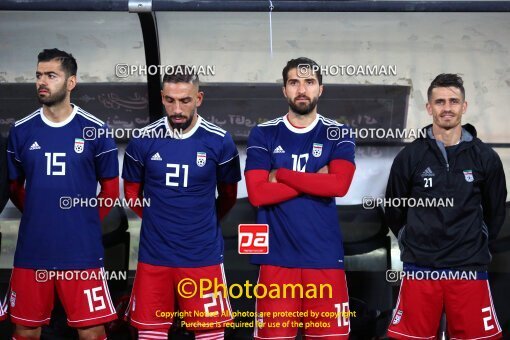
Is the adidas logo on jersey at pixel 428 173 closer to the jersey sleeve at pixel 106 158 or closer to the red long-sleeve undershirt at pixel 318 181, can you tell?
the red long-sleeve undershirt at pixel 318 181

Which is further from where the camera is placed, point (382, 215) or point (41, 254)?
point (382, 215)

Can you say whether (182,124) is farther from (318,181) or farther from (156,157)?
(318,181)

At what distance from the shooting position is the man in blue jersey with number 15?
174 inches

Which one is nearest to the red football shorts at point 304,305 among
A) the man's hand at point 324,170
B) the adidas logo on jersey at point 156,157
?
the man's hand at point 324,170

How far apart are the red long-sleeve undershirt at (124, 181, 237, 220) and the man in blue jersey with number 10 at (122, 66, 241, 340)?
0.09 metres

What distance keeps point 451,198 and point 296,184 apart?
81 cm

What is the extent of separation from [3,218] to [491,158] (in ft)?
9.41

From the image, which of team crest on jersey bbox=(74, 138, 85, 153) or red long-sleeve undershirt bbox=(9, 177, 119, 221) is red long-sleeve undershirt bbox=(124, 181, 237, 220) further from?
team crest on jersey bbox=(74, 138, 85, 153)

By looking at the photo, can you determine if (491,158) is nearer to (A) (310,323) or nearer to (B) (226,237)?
(A) (310,323)

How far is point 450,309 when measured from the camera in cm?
439

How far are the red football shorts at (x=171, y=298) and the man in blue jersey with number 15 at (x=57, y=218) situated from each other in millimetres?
212

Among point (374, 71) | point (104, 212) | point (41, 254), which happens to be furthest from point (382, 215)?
point (41, 254)

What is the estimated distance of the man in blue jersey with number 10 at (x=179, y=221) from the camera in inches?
174

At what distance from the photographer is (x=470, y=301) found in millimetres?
4387
